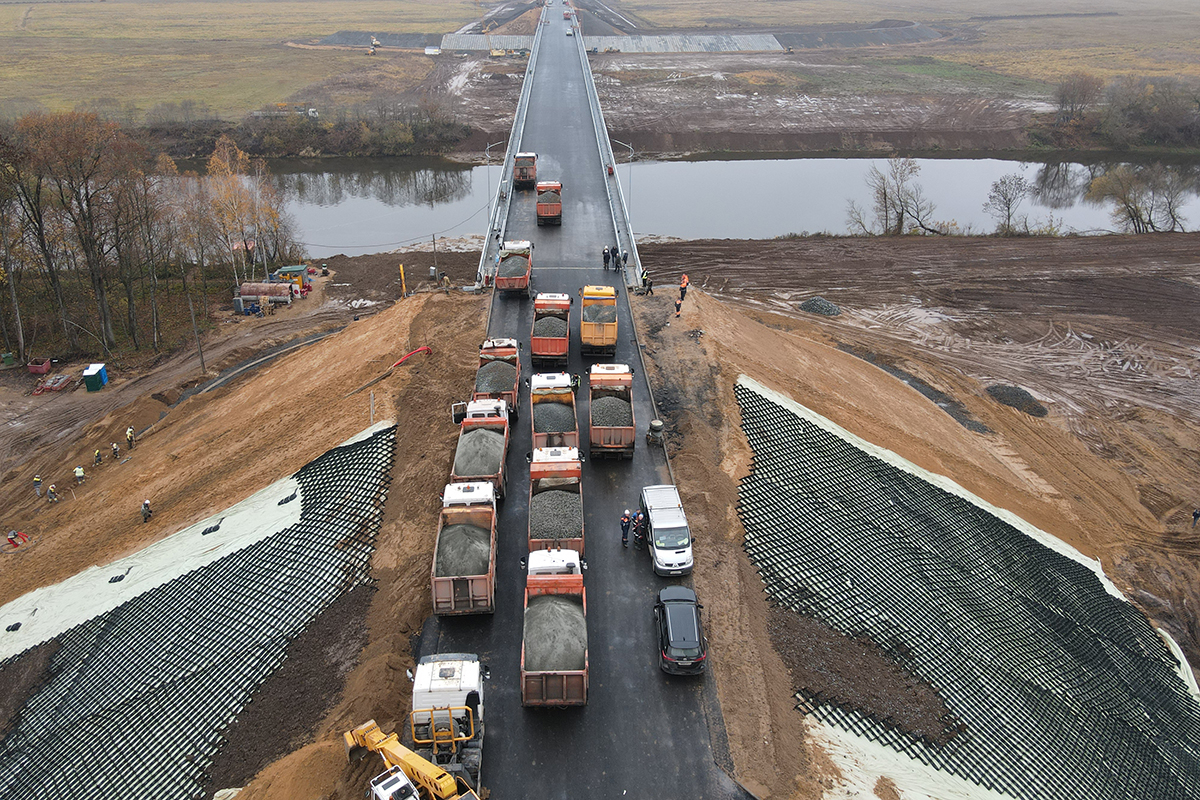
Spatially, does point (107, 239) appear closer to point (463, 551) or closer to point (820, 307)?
point (463, 551)

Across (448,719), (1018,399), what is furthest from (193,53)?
(448,719)

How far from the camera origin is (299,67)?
12006 centimetres

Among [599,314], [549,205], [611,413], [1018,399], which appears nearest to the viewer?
[611,413]

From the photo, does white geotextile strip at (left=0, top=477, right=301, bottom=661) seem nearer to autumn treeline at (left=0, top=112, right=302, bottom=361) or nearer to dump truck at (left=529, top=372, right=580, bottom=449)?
dump truck at (left=529, top=372, right=580, bottom=449)

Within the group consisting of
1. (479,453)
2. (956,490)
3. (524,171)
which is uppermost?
(524,171)

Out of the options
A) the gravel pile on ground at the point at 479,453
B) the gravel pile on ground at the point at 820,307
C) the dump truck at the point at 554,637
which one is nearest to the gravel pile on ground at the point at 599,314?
the gravel pile on ground at the point at 479,453

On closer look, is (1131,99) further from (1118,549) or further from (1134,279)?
(1118,549)

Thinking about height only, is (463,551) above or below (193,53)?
below

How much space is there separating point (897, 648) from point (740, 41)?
457 feet

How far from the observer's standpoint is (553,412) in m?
27.7

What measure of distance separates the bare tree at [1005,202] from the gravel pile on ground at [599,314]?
44282mm

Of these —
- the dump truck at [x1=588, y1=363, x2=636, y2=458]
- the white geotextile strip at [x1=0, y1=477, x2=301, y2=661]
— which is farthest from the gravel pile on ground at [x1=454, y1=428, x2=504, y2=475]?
the white geotextile strip at [x1=0, y1=477, x2=301, y2=661]

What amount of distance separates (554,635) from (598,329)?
57.0ft

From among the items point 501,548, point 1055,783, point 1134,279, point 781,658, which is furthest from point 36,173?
point 1134,279
